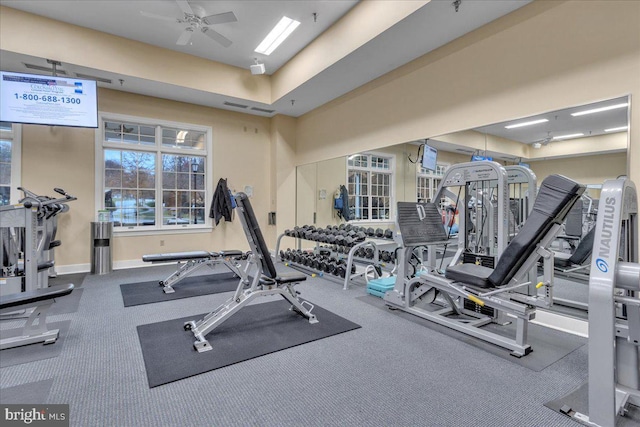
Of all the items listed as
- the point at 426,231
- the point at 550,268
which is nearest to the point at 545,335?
the point at 550,268

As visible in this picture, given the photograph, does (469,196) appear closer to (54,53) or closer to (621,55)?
(621,55)

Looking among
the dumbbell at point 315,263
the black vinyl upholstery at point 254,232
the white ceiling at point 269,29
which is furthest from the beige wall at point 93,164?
the black vinyl upholstery at point 254,232

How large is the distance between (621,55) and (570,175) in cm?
106

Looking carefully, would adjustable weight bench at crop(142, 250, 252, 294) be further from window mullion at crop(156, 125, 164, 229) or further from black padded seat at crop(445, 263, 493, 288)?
black padded seat at crop(445, 263, 493, 288)

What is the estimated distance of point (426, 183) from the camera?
14.8 feet

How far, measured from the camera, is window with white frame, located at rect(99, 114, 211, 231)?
5562 mm

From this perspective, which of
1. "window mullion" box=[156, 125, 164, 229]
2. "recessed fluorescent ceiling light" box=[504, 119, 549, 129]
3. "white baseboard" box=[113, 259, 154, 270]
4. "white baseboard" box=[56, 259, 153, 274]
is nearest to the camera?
"recessed fluorescent ceiling light" box=[504, 119, 549, 129]

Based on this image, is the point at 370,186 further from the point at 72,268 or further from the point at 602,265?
the point at 72,268

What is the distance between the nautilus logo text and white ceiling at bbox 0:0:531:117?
113 inches

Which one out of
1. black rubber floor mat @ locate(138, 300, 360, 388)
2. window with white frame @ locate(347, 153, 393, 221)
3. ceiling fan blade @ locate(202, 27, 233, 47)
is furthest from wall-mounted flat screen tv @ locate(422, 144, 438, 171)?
ceiling fan blade @ locate(202, 27, 233, 47)

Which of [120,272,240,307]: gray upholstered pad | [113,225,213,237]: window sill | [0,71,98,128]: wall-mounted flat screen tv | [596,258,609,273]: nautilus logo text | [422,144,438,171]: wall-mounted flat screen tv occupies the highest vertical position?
[0,71,98,128]: wall-mounted flat screen tv

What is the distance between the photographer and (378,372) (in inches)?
84.7

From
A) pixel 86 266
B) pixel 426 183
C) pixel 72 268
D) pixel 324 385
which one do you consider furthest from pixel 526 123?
pixel 72 268

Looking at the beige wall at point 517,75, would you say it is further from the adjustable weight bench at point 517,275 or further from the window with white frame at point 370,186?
the adjustable weight bench at point 517,275
